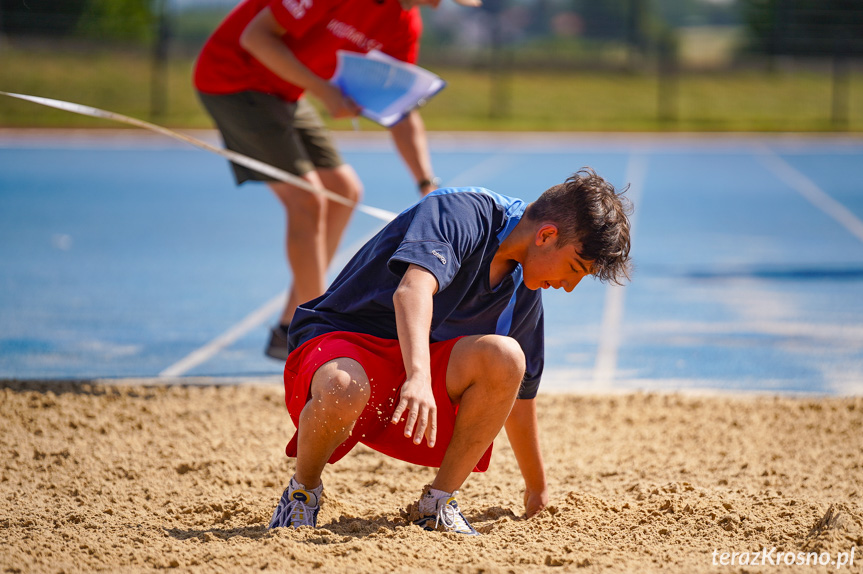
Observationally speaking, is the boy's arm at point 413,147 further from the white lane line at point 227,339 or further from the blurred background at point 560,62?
the blurred background at point 560,62

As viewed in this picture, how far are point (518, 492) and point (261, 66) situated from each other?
8.22 ft

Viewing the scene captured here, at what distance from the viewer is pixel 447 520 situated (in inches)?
110

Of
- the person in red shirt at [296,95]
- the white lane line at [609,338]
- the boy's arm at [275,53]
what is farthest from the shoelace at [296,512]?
the boy's arm at [275,53]

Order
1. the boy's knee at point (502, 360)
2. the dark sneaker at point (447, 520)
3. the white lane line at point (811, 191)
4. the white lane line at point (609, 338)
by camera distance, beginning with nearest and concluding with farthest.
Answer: the boy's knee at point (502, 360) < the dark sneaker at point (447, 520) < the white lane line at point (609, 338) < the white lane line at point (811, 191)

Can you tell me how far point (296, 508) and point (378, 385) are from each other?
1.46 ft

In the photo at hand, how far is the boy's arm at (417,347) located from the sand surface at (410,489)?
0.45 metres

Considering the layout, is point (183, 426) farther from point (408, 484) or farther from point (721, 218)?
point (721, 218)

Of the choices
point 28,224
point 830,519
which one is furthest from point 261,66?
point 28,224

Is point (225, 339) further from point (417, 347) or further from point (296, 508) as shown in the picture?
point (417, 347)

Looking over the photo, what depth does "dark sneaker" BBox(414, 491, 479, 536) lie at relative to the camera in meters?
2.79

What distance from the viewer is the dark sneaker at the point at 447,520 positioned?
9.14 ft

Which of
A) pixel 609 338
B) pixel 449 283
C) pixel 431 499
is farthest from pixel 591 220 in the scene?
pixel 609 338

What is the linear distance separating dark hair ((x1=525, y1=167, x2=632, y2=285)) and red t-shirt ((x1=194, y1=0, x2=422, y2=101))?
87.0 inches

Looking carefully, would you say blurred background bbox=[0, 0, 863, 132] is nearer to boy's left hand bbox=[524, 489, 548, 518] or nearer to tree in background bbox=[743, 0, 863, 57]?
tree in background bbox=[743, 0, 863, 57]
